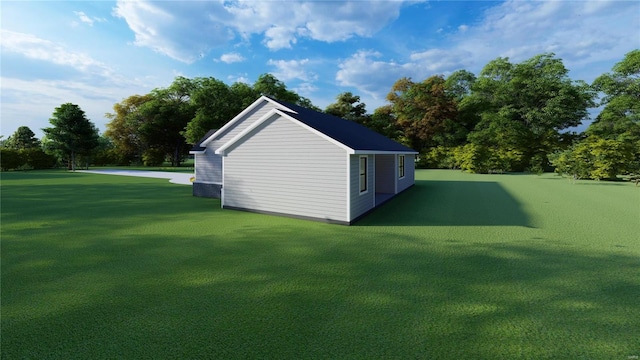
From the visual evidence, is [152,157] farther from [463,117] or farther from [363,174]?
[463,117]

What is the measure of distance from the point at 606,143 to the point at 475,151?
997cm

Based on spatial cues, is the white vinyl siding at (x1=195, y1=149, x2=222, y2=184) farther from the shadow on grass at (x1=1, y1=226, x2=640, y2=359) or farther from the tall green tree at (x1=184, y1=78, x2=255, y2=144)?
the tall green tree at (x1=184, y1=78, x2=255, y2=144)

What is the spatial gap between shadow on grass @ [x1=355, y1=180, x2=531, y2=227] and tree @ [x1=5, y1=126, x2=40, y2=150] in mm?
72060

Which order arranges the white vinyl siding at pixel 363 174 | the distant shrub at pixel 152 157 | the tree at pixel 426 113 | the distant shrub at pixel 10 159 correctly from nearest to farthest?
the white vinyl siding at pixel 363 174, the distant shrub at pixel 10 159, the tree at pixel 426 113, the distant shrub at pixel 152 157

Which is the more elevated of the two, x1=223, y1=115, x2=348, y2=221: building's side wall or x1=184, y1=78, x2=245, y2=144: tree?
x1=184, y1=78, x2=245, y2=144: tree

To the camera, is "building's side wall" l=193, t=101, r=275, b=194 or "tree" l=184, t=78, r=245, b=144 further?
"tree" l=184, t=78, r=245, b=144

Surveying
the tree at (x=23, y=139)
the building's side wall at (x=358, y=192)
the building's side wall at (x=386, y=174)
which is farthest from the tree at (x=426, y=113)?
the tree at (x=23, y=139)

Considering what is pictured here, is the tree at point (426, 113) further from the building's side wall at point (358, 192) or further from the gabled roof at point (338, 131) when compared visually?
the building's side wall at point (358, 192)

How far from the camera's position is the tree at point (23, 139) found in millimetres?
54500

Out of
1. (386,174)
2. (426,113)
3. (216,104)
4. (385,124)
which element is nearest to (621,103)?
(426,113)

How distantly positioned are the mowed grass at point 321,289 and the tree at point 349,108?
4218 cm

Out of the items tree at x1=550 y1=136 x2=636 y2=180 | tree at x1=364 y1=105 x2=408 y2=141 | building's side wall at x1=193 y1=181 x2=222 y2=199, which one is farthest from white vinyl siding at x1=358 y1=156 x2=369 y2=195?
tree at x1=364 y1=105 x2=408 y2=141

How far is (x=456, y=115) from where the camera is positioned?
44.0 metres

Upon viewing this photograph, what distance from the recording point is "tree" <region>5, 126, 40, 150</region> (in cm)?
5450
